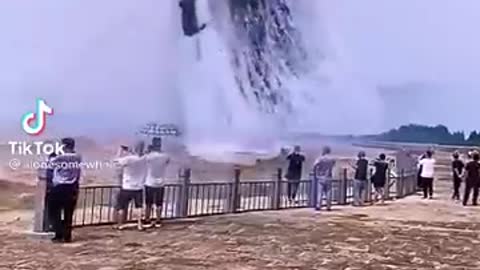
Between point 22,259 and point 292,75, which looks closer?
point 22,259

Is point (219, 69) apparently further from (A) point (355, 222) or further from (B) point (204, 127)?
(A) point (355, 222)

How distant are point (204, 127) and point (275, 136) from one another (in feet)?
3.29

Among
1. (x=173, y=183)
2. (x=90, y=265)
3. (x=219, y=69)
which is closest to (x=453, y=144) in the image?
(x=219, y=69)

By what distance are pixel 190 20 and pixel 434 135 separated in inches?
159

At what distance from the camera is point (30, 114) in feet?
24.0

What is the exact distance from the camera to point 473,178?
10.3 m

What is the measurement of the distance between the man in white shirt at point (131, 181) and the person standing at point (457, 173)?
5.52m

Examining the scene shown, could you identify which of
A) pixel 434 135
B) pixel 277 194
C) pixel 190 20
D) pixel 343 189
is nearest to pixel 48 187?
pixel 277 194

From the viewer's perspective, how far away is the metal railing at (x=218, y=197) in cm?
687

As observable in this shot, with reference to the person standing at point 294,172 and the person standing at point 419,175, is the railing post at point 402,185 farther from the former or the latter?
the person standing at point 294,172

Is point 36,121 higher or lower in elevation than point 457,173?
higher

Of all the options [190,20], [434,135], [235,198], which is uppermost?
[190,20]

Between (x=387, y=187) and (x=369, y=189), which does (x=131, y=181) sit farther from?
(x=387, y=187)

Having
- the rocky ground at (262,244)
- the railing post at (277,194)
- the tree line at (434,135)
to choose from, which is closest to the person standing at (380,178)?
the tree line at (434,135)
